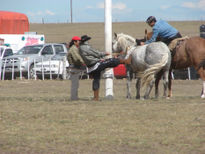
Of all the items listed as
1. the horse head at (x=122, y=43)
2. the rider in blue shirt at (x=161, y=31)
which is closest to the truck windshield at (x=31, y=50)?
the horse head at (x=122, y=43)

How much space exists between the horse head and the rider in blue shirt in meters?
0.48

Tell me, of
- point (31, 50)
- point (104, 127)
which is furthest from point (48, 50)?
point (104, 127)

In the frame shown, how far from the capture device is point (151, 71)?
1364 cm

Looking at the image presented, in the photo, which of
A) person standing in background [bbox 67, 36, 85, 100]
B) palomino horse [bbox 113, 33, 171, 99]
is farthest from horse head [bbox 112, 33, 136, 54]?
person standing in background [bbox 67, 36, 85, 100]

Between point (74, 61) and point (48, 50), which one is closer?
point (74, 61)

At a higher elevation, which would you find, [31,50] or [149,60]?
[31,50]

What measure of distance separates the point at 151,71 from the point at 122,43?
1562 mm

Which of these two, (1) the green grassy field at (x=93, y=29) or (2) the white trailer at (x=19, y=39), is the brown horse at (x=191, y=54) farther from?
(1) the green grassy field at (x=93, y=29)

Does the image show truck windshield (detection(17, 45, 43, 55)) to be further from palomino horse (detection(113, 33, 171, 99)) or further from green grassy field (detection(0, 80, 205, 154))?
green grassy field (detection(0, 80, 205, 154))

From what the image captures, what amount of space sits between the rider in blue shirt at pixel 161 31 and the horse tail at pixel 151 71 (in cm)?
100

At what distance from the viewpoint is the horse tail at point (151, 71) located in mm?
13625

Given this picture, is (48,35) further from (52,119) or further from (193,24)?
(52,119)

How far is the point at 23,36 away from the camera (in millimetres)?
38625

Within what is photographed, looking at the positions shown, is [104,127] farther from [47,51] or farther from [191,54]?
[47,51]
